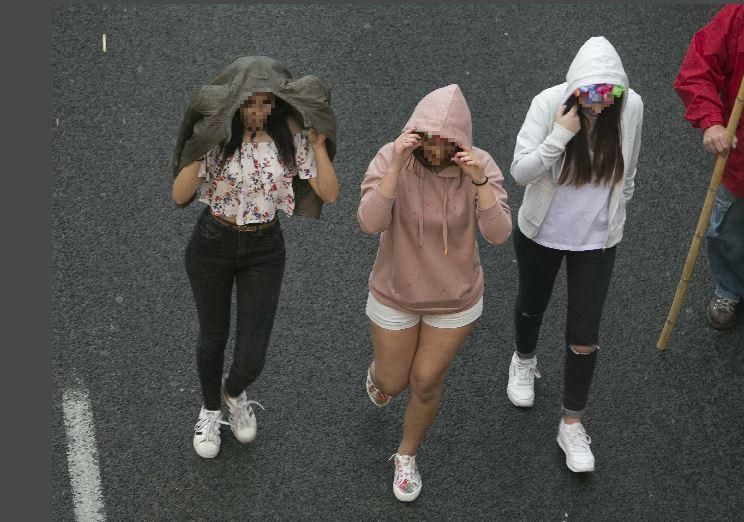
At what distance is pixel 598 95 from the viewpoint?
14.0ft

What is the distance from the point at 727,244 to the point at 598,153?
146 centimetres

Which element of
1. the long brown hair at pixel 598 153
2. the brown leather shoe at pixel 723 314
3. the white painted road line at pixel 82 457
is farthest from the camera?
the brown leather shoe at pixel 723 314

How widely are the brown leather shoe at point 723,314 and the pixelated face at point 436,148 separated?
218 cm

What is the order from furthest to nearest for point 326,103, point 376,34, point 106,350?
Result: point 376,34 → point 106,350 → point 326,103

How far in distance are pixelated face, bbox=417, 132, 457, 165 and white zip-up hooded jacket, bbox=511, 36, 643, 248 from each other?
40 centimetres

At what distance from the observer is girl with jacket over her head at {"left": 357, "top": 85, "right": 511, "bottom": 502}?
4148mm

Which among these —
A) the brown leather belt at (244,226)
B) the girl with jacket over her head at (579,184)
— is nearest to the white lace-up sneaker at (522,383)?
the girl with jacket over her head at (579,184)

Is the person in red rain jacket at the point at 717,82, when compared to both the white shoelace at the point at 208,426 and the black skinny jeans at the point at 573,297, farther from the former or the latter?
the white shoelace at the point at 208,426

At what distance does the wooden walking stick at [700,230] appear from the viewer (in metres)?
4.87

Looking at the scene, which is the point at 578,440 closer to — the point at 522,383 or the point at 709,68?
the point at 522,383

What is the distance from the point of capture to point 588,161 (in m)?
4.42

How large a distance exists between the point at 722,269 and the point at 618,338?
64 cm

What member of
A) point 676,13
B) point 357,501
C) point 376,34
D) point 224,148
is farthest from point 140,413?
point 676,13

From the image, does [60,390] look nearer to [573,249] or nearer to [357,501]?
[357,501]
